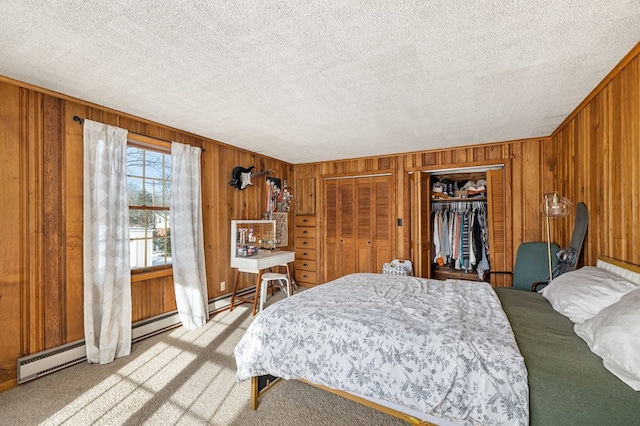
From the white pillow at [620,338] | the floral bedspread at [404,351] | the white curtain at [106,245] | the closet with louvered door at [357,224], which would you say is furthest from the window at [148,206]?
the white pillow at [620,338]

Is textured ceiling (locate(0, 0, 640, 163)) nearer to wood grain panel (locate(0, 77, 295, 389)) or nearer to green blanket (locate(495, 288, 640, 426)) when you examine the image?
wood grain panel (locate(0, 77, 295, 389))

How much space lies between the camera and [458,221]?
478 cm

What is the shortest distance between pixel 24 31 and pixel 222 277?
10.2 feet

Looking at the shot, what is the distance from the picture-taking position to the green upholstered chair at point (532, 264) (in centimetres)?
319

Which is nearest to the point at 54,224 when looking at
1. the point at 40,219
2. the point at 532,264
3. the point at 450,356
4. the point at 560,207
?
the point at 40,219

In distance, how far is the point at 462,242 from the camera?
4.75m

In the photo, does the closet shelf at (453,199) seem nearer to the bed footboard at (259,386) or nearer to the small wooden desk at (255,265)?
the small wooden desk at (255,265)

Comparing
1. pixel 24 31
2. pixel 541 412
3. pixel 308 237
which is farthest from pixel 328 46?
pixel 308 237

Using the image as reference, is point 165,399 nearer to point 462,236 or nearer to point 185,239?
point 185,239

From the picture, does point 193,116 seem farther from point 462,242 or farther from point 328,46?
point 462,242

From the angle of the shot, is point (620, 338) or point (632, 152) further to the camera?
point (632, 152)

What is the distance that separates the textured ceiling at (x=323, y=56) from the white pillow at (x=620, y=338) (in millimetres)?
1485

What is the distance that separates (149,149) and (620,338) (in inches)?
159

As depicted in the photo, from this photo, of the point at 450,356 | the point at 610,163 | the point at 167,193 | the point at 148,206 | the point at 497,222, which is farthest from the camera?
the point at 497,222
